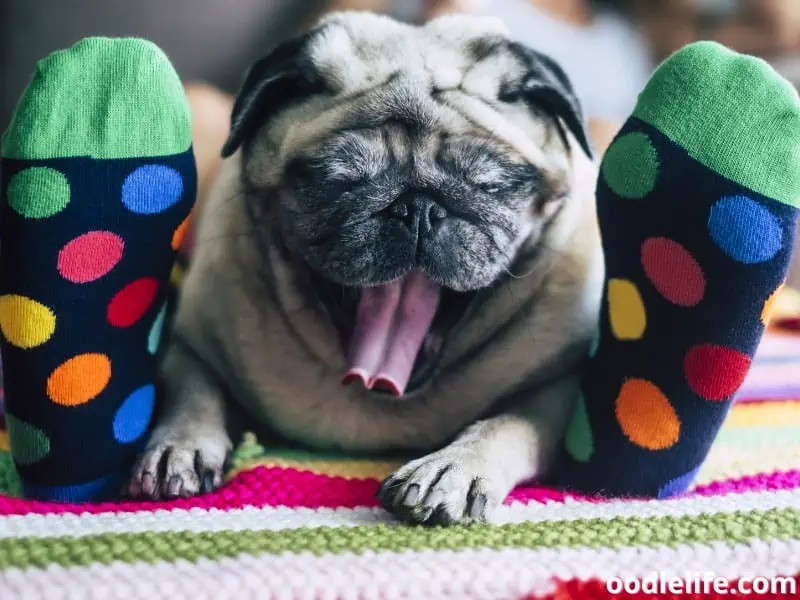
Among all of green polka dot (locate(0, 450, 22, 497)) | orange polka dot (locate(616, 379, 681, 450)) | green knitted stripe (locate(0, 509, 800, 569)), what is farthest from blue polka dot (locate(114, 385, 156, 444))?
orange polka dot (locate(616, 379, 681, 450))

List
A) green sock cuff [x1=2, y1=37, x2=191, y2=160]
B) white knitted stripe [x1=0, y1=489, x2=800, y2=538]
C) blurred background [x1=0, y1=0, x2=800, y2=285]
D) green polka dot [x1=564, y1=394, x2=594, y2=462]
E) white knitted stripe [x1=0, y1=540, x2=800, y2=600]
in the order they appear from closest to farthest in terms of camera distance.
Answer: white knitted stripe [x1=0, y1=540, x2=800, y2=600], white knitted stripe [x1=0, y1=489, x2=800, y2=538], green sock cuff [x1=2, y1=37, x2=191, y2=160], green polka dot [x1=564, y1=394, x2=594, y2=462], blurred background [x1=0, y1=0, x2=800, y2=285]

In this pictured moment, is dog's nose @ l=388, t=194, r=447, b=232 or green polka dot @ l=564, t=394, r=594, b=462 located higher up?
dog's nose @ l=388, t=194, r=447, b=232

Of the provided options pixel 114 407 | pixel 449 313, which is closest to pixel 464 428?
pixel 449 313

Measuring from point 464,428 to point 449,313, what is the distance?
A: 0.12 meters

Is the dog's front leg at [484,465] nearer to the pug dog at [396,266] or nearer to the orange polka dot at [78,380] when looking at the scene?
the pug dog at [396,266]

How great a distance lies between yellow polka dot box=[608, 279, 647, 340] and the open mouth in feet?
0.47

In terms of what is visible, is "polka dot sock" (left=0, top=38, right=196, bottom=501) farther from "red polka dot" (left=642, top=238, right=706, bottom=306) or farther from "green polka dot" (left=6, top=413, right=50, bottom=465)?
"red polka dot" (left=642, top=238, right=706, bottom=306)

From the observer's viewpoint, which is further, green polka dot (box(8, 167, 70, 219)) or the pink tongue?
the pink tongue

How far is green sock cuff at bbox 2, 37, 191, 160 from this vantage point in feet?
2.48

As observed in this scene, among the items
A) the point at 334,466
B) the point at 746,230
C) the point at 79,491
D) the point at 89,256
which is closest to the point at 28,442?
the point at 79,491

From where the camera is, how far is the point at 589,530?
0.67 m

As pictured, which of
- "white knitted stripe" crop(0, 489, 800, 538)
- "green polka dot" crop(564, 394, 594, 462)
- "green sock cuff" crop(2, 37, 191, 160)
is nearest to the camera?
"white knitted stripe" crop(0, 489, 800, 538)

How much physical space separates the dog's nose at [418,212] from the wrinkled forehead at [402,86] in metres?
0.08

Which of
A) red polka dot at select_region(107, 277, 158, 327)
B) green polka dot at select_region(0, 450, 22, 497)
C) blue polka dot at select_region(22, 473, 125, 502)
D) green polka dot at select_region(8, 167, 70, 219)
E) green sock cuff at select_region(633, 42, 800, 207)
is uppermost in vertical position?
green sock cuff at select_region(633, 42, 800, 207)
